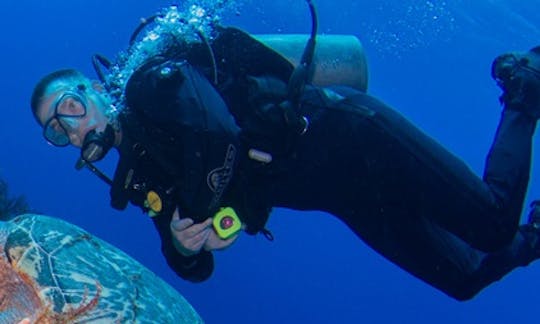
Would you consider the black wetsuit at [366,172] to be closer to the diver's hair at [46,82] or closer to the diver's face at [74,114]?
the diver's face at [74,114]

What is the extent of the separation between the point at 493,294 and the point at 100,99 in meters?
68.1

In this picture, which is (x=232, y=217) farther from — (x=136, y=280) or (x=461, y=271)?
(x=461, y=271)

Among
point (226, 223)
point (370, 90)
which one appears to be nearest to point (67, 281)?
point (226, 223)

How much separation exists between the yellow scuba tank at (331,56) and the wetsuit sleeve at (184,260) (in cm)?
163

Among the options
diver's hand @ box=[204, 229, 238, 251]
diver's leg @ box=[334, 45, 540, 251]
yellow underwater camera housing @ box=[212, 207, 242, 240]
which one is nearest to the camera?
yellow underwater camera housing @ box=[212, 207, 242, 240]

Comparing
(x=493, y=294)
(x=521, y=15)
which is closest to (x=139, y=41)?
(x=521, y=15)

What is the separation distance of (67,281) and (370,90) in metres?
34.9

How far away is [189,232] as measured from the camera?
10.1ft

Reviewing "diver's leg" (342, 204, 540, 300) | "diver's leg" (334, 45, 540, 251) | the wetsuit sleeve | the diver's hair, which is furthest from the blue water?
the diver's hair

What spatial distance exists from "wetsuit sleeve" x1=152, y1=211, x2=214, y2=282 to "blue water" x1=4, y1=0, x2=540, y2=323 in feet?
70.5

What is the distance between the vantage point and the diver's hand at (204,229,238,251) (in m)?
3.16

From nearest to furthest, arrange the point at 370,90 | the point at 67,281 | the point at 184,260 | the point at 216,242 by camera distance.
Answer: the point at 67,281
the point at 216,242
the point at 184,260
the point at 370,90

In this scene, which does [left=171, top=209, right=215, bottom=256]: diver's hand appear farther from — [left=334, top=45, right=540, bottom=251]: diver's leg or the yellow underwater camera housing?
[left=334, top=45, right=540, bottom=251]: diver's leg

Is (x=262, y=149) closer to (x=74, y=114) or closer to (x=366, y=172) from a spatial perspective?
(x=366, y=172)
